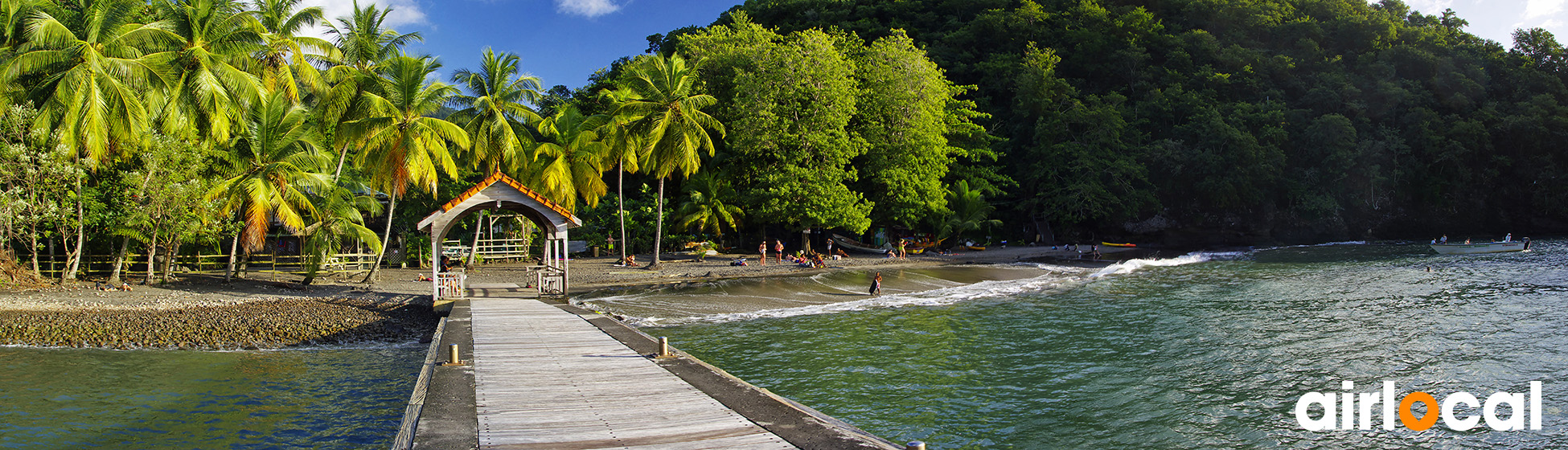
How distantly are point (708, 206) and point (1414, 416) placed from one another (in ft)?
90.8

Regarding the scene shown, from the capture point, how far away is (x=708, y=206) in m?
34.7

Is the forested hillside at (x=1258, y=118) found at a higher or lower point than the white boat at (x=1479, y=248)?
higher

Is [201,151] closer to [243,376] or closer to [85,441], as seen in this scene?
[243,376]

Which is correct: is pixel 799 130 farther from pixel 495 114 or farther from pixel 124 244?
pixel 124 244

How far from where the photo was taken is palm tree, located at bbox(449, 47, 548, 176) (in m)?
27.1

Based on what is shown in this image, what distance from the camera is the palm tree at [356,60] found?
76.8 feet

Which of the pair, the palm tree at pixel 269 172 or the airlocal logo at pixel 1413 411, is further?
the palm tree at pixel 269 172

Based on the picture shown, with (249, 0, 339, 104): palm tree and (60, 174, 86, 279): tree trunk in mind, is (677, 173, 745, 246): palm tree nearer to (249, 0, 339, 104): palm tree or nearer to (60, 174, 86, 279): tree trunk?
(249, 0, 339, 104): palm tree

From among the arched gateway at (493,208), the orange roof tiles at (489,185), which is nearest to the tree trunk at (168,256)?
the arched gateway at (493,208)

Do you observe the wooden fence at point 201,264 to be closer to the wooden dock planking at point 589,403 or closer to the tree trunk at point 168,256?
the tree trunk at point 168,256

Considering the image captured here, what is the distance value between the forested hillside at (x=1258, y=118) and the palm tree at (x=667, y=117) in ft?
71.7

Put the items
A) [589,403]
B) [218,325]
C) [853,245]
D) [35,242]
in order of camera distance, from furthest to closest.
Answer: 1. [853,245]
2. [35,242]
3. [218,325]
4. [589,403]

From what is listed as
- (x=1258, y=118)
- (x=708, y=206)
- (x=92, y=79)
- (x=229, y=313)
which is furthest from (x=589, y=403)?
(x=1258, y=118)

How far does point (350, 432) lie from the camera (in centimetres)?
919
